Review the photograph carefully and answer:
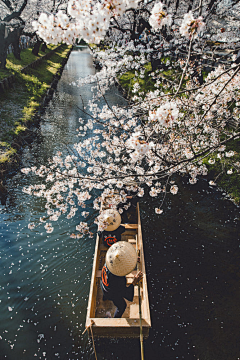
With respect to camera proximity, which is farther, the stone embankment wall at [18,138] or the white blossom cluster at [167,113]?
the stone embankment wall at [18,138]

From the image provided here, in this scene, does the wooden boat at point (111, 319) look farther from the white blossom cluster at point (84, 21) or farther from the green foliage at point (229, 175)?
the green foliage at point (229, 175)

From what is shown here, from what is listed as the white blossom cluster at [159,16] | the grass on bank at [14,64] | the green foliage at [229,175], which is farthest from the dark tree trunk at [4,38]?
the green foliage at [229,175]

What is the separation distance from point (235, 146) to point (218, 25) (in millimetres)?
20993

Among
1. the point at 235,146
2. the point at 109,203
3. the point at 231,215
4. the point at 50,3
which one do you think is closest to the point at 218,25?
the point at 50,3

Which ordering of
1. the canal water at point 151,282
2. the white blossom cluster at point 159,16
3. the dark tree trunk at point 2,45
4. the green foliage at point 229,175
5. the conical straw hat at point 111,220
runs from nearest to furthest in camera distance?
1. the white blossom cluster at point 159,16
2. the canal water at point 151,282
3. the conical straw hat at point 111,220
4. the green foliage at point 229,175
5. the dark tree trunk at point 2,45

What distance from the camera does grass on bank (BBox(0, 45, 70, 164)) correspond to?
9.35 m

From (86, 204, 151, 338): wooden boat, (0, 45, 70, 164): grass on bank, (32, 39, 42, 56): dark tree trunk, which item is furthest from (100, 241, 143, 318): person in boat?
(32, 39, 42, 56): dark tree trunk

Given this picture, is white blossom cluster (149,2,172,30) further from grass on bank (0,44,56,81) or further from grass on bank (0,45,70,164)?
grass on bank (0,44,56,81)

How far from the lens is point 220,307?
15.8 ft

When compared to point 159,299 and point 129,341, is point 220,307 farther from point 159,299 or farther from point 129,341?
point 129,341

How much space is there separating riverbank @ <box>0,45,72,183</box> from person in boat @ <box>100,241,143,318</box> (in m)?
6.21

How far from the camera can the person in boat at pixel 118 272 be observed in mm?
3402

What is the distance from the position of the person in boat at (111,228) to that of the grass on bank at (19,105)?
6.03m

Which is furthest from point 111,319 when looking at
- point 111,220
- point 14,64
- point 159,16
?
point 14,64
